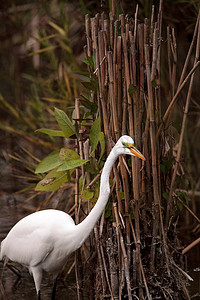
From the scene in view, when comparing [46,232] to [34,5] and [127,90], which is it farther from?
[34,5]

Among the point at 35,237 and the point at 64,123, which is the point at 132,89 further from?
the point at 35,237

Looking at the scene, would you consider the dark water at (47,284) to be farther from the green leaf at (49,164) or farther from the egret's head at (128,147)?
the egret's head at (128,147)

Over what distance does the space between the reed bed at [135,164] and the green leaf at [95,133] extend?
0.24ft

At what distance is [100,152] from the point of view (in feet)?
9.00

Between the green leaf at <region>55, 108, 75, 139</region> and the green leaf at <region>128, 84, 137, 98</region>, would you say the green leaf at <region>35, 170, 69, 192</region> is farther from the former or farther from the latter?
the green leaf at <region>128, 84, 137, 98</region>

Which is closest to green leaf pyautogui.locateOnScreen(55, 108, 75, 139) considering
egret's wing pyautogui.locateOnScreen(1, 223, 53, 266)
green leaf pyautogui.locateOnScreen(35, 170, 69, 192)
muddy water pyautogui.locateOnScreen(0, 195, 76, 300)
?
green leaf pyautogui.locateOnScreen(35, 170, 69, 192)

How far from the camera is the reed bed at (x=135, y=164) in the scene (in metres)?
2.55

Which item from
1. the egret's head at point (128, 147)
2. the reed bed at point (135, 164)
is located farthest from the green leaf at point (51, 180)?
the egret's head at point (128, 147)

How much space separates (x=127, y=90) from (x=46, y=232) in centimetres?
85

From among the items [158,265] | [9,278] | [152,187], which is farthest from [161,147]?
[9,278]

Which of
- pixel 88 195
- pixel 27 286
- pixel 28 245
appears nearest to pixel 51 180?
pixel 88 195

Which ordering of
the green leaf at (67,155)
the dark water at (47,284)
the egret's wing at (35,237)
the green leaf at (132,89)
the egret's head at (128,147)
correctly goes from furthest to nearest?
the dark water at (47,284) → the egret's wing at (35,237) → the green leaf at (67,155) → the green leaf at (132,89) → the egret's head at (128,147)

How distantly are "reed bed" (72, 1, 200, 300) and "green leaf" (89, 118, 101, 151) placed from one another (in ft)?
0.24

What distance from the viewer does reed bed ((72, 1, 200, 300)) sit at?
2.55m
